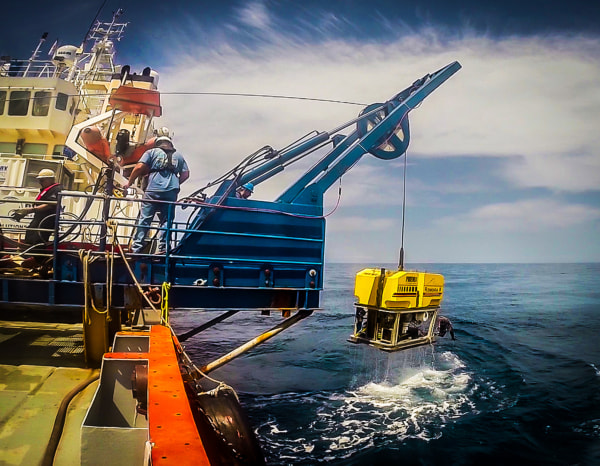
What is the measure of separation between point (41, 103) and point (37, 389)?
918cm

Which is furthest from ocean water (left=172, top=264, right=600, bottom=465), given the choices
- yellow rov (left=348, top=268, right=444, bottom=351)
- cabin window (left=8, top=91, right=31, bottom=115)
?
cabin window (left=8, top=91, right=31, bottom=115)

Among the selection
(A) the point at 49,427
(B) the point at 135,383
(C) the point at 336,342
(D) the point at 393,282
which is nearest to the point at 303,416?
(D) the point at 393,282

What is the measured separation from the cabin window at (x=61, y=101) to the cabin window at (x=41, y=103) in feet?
0.69

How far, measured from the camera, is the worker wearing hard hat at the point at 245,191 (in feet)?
24.6

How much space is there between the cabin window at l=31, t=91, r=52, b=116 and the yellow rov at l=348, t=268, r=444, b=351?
953 centimetres

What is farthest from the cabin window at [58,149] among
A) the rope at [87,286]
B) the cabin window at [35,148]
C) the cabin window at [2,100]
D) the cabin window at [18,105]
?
the rope at [87,286]

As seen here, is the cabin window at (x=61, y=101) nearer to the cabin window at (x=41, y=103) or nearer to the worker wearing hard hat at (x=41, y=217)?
the cabin window at (x=41, y=103)

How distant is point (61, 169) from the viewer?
404 inches

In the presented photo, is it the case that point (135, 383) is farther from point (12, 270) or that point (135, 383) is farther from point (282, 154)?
point (282, 154)

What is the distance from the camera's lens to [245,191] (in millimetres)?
7582

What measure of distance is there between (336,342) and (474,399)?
22.8 ft

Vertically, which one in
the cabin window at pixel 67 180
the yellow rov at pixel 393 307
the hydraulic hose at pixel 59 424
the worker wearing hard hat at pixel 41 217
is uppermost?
the cabin window at pixel 67 180

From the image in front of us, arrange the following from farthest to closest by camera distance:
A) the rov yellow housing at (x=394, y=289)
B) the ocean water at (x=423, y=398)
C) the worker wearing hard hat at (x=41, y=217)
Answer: the ocean water at (x=423, y=398) → the rov yellow housing at (x=394, y=289) → the worker wearing hard hat at (x=41, y=217)

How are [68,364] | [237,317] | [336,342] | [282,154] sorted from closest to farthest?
1. [68,364]
2. [282,154]
3. [336,342]
4. [237,317]
